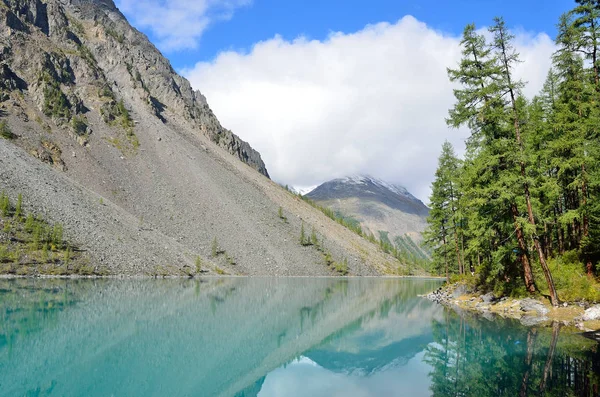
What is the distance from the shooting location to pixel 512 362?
1680 cm

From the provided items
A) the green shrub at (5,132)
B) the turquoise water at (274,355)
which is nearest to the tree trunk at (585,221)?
the turquoise water at (274,355)

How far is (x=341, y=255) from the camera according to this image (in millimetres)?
131625

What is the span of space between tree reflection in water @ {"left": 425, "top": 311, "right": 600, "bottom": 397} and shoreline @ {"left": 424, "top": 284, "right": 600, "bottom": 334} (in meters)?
1.16

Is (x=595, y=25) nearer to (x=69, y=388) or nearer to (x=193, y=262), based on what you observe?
(x=69, y=388)

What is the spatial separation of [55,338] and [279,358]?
11523mm

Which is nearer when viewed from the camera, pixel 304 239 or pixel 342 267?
pixel 342 267

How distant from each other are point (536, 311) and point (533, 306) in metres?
0.66

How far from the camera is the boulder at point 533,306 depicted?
26.8 metres

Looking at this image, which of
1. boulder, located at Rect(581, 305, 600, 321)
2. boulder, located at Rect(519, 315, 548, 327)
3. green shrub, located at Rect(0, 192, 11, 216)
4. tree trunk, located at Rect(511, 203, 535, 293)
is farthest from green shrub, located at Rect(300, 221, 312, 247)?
boulder, located at Rect(581, 305, 600, 321)

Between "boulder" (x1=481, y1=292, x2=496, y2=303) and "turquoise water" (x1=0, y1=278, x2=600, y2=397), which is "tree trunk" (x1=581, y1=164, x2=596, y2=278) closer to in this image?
"turquoise water" (x1=0, y1=278, x2=600, y2=397)

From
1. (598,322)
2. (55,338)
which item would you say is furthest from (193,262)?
(598,322)

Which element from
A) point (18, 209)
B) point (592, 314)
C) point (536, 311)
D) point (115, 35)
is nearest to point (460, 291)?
point (536, 311)

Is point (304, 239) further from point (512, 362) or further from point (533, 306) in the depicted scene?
point (512, 362)

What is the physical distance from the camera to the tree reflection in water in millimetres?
13039
